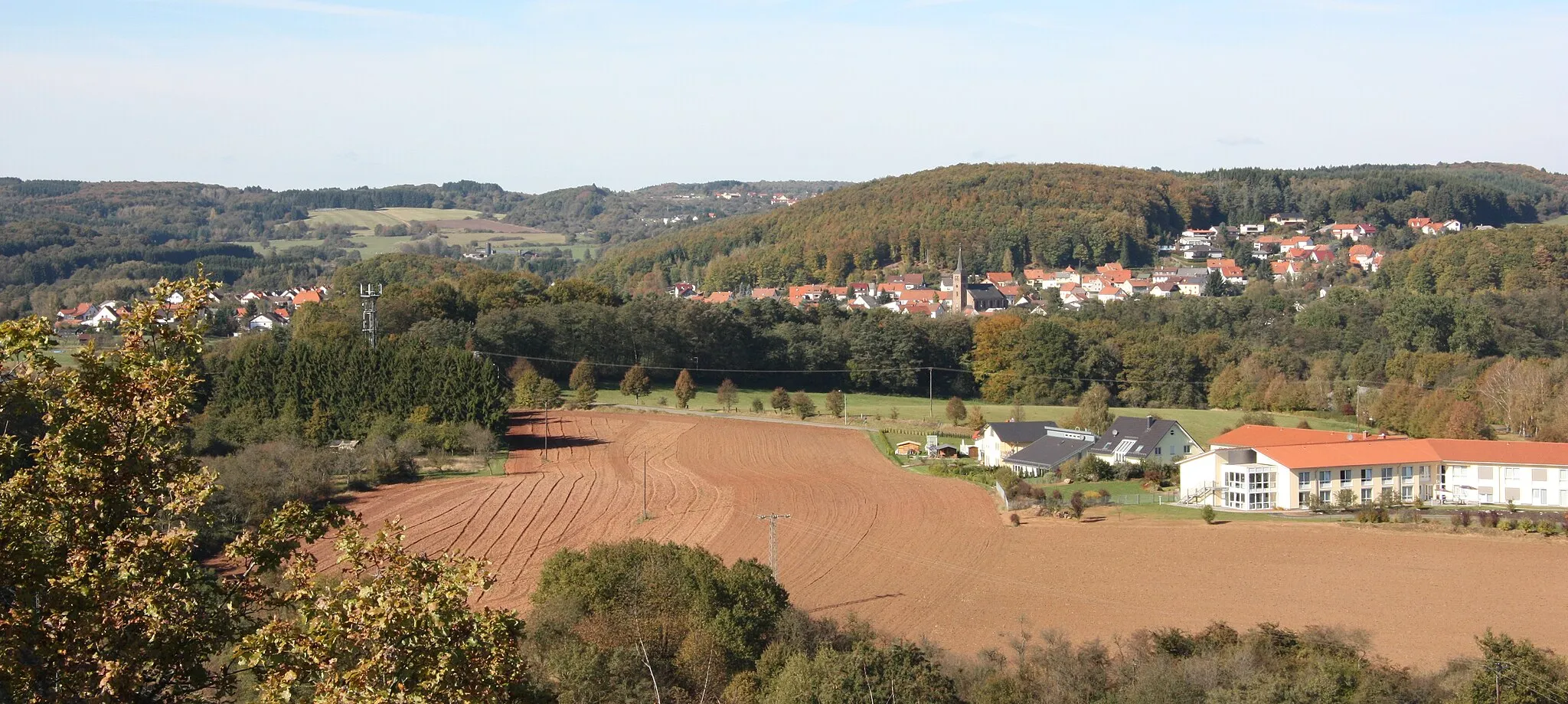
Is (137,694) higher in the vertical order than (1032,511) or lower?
higher

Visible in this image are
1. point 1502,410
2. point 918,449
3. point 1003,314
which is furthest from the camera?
point 1003,314

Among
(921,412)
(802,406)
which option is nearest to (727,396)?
(802,406)

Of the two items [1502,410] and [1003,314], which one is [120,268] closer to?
[1003,314]

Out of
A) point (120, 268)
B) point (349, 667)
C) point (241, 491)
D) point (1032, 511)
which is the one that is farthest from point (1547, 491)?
point (120, 268)

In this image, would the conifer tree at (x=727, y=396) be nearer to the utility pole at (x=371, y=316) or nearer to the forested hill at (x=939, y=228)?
the utility pole at (x=371, y=316)

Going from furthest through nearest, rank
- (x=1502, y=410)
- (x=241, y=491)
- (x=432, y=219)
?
(x=432, y=219), (x=1502, y=410), (x=241, y=491)

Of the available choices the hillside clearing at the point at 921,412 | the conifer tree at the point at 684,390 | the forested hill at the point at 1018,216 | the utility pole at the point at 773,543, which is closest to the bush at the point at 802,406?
the hillside clearing at the point at 921,412
